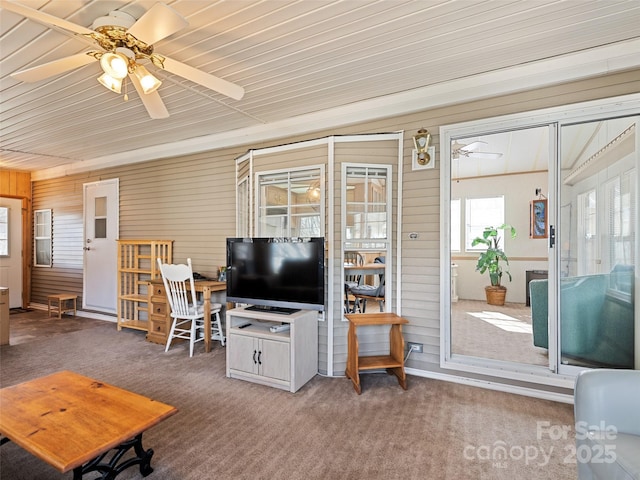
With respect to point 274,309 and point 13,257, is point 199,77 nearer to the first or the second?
point 274,309

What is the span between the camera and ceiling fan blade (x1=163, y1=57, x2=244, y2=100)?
219 cm

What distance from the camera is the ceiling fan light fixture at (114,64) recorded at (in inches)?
79.0

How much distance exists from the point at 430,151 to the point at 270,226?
1939 mm

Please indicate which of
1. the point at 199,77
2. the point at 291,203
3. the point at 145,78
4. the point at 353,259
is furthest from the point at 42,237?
the point at 353,259

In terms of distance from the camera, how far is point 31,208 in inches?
274

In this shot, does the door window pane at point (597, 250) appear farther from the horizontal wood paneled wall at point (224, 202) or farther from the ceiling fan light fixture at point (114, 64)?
the ceiling fan light fixture at point (114, 64)

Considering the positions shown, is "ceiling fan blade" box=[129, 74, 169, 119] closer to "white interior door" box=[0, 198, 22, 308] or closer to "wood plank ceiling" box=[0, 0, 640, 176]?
"wood plank ceiling" box=[0, 0, 640, 176]

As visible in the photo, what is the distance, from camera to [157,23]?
1753 millimetres

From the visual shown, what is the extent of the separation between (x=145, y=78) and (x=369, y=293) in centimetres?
278

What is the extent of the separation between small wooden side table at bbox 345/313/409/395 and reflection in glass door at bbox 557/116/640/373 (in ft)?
4.32

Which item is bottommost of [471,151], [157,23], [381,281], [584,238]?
[381,281]

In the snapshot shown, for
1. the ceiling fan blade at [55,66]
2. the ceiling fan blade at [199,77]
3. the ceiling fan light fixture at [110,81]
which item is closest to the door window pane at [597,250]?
the ceiling fan blade at [199,77]

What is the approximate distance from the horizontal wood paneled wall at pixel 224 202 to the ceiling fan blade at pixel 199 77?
155 cm

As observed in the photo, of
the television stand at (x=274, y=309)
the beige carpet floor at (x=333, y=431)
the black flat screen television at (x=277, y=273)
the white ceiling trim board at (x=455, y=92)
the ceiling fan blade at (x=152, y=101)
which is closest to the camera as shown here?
the beige carpet floor at (x=333, y=431)
